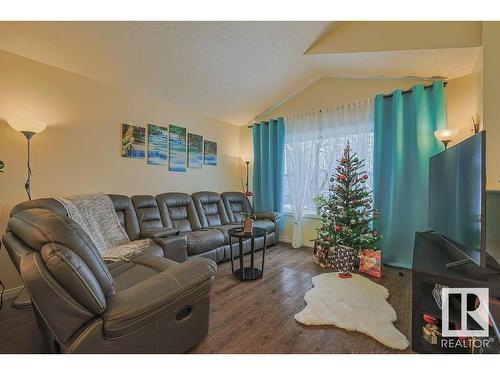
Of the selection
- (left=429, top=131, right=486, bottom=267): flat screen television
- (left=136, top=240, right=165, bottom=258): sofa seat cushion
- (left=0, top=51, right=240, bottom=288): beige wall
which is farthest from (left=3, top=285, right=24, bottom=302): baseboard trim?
(left=429, top=131, right=486, bottom=267): flat screen television

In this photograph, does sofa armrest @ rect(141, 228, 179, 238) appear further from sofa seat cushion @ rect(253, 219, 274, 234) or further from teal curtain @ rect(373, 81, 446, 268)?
teal curtain @ rect(373, 81, 446, 268)

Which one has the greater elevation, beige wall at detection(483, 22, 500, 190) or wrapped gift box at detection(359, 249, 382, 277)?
beige wall at detection(483, 22, 500, 190)

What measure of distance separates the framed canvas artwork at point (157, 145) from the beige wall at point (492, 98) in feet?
12.3

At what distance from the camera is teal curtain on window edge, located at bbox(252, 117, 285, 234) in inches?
159

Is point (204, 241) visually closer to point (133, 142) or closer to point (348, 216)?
point (133, 142)

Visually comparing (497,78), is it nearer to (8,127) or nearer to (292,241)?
(292,241)

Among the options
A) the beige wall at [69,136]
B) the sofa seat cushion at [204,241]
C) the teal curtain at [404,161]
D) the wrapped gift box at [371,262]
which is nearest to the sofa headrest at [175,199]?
the beige wall at [69,136]

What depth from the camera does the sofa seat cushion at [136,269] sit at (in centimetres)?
154

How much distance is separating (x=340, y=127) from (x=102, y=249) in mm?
3477

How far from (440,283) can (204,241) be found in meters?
2.25

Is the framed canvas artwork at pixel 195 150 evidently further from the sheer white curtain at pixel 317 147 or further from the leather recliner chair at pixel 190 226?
the sheer white curtain at pixel 317 147

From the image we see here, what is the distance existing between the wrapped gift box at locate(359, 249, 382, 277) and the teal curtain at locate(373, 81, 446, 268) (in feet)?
1.48

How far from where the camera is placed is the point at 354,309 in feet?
6.15
